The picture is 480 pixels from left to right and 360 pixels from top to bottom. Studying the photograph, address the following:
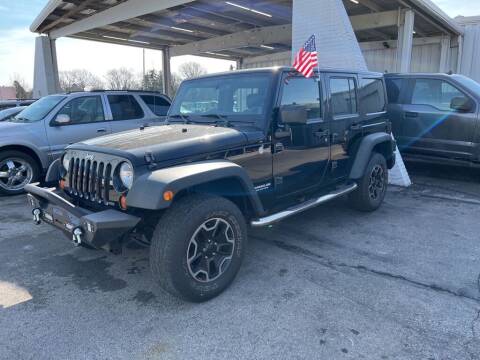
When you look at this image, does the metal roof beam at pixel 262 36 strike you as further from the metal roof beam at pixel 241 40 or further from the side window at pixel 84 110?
the side window at pixel 84 110

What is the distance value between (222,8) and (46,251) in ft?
31.9

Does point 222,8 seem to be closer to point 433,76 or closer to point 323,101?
point 433,76

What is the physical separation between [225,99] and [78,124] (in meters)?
3.86

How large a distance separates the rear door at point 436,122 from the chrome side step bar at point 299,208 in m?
3.13

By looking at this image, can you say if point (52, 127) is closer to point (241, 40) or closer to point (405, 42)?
point (405, 42)

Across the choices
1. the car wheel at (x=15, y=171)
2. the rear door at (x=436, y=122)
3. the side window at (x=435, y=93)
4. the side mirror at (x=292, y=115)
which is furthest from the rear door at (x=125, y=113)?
the side window at (x=435, y=93)

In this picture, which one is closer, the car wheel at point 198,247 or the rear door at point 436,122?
the car wheel at point 198,247

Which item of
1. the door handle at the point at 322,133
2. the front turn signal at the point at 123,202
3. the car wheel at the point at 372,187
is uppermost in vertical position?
the door handle at the point at 322,133

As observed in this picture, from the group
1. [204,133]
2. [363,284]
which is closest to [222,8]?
[204,133]

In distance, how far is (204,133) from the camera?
344 cm

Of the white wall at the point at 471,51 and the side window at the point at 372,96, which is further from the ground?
the white wall at the point at 471,51

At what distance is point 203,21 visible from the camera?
13609 millimetres

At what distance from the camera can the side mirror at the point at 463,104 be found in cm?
669

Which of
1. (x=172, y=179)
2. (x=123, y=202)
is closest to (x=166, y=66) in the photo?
(x=123, y=202)
